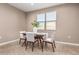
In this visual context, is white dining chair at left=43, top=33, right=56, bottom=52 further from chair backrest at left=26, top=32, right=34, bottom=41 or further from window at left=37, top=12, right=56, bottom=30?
chair backrest at left=26, top=32, right=34, bottom=41

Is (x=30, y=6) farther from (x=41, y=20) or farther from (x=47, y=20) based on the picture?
(x=47, y=20)

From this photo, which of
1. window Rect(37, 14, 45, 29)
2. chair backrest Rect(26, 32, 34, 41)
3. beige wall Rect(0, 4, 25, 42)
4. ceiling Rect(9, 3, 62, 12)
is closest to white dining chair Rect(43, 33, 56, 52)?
window Rect(37, 14, 45, 29)

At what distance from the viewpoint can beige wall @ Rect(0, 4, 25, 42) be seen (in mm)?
2661

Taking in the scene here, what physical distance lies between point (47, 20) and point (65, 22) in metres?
0.55

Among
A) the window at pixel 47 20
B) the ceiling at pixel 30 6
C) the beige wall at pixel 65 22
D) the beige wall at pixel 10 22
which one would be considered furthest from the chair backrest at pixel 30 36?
the ceiling at pixel 30 6

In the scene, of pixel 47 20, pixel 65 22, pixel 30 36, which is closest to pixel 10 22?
pixel 30 36

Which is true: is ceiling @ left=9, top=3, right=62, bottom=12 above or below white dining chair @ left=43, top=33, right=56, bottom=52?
above

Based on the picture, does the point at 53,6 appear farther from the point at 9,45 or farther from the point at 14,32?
the point at 9,45

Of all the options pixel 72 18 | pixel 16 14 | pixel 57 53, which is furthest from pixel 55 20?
pixel 16 14

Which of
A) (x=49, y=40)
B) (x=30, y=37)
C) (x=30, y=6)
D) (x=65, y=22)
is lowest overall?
(x=49, y=40)

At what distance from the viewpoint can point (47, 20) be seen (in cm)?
281

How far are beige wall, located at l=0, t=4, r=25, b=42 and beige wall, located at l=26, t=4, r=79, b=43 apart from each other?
0.22 metres

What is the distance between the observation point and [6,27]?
2.73 meters
